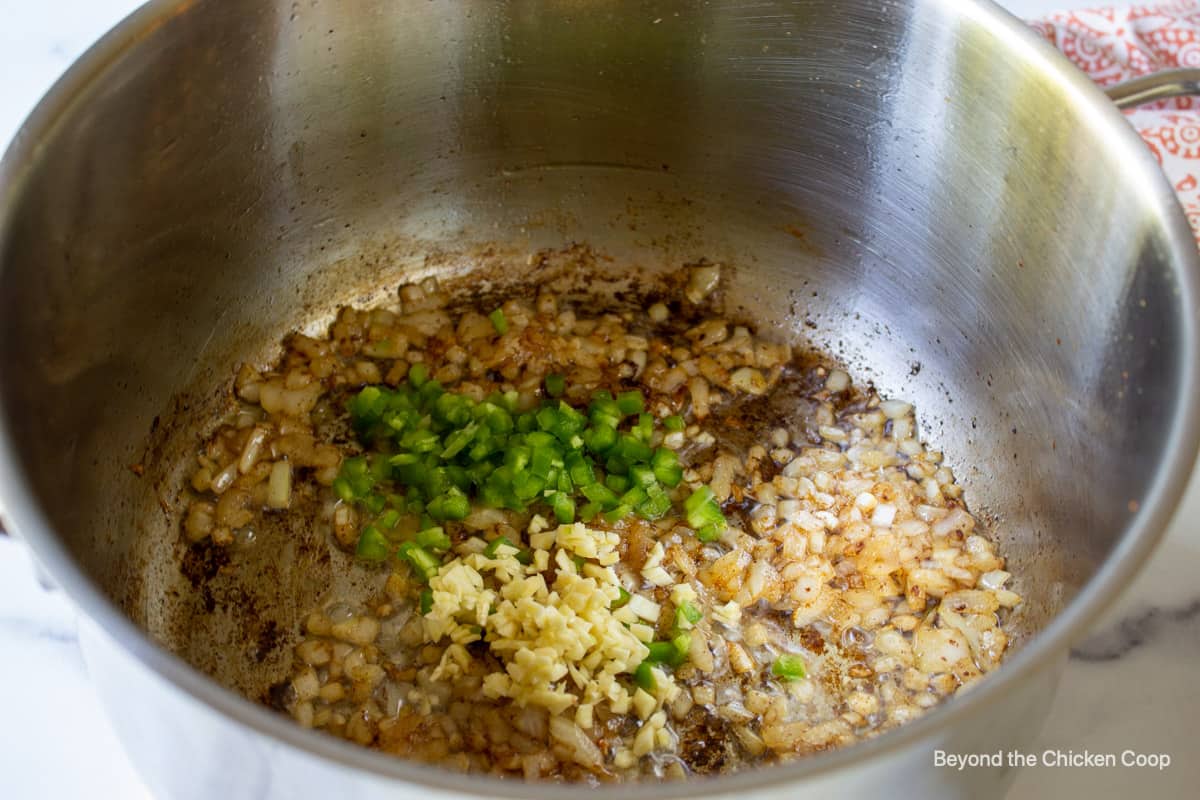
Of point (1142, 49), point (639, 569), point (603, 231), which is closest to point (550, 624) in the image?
point (639, 569)

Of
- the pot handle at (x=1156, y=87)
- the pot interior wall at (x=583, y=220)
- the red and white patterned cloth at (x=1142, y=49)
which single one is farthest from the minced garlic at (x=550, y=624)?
the red and white patterned cloth at (x=1142, y=49)

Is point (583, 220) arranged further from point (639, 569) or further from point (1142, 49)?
point (1142, 49)

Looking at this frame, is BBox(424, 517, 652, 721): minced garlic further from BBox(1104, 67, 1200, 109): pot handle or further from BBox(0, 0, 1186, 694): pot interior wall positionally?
BBox(1104, 67, 1200, 109): pot handle

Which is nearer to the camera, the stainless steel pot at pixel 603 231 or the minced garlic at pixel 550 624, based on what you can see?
the stainless steel pot at pixel 603 231

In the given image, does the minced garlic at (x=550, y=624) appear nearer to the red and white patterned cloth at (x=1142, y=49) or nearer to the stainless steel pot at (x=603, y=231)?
the stainless steel pot at (x=603, y=231)

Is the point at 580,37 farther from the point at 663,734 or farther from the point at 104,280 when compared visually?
the point at 663,734

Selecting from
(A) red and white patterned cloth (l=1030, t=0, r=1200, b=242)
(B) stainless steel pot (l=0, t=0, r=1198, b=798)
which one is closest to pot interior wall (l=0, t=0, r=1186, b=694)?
(B) stainless steel pot (l=0, t=0, r=1198, b=798)
